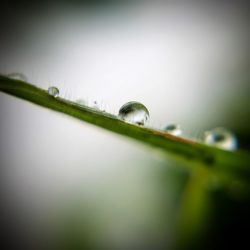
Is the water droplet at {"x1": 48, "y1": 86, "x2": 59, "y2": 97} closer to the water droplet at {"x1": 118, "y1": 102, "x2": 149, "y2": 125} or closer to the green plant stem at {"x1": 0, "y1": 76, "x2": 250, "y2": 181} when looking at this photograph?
the green plant stem at {"x1": 0, "y1": 76, "x2": 250, "y2": 181}

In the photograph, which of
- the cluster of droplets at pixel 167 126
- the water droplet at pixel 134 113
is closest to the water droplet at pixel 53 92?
the cluster of droplets at pixel 167 126

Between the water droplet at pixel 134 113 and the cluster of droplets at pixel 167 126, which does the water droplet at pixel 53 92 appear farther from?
the water droplet at pixel 134 113

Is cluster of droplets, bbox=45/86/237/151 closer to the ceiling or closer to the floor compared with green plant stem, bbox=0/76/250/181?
closer to the ceiling

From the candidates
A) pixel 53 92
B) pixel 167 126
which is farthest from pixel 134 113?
pixel 53 92

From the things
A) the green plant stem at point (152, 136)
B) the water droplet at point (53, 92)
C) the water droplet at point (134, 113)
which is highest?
the water droplet at point (134, 113)

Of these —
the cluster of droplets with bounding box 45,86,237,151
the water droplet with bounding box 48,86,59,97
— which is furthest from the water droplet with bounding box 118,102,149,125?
the water droplet with bounding box 48,86,59,97

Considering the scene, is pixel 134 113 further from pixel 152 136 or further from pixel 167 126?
pixel 152 136

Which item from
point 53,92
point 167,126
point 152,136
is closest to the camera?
point 152,136

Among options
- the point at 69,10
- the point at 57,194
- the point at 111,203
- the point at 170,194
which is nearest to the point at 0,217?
the point at 57,194
